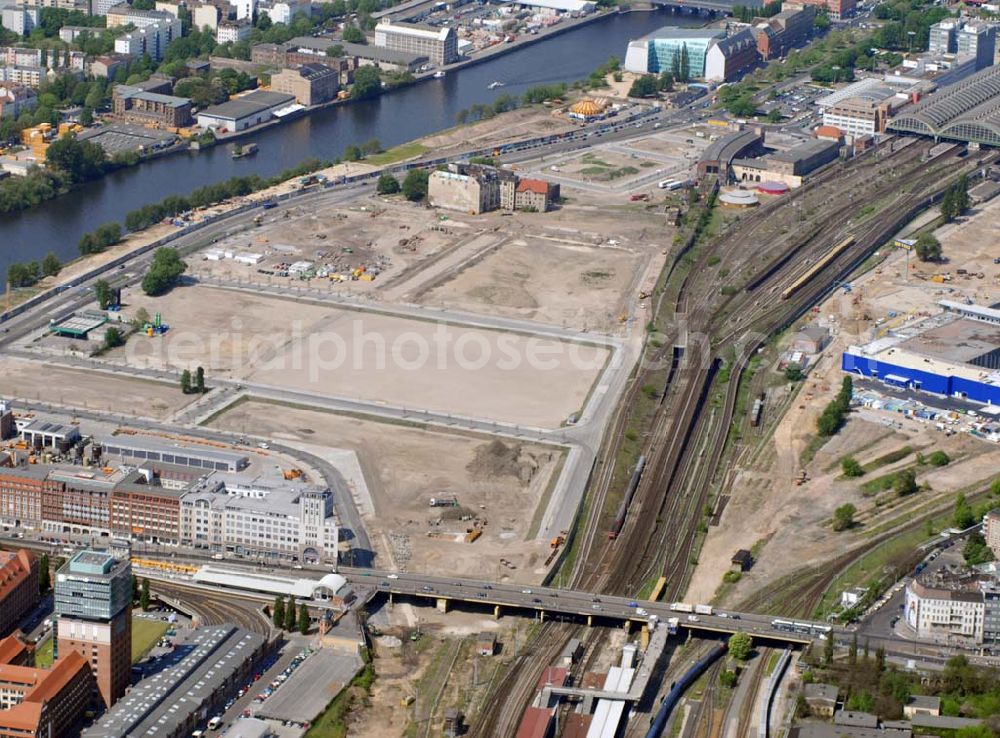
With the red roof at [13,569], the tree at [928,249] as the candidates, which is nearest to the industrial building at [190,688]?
the red roof at [13,569]

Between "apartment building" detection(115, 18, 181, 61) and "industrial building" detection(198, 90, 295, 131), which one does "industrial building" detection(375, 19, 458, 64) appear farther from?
"industrial building" detection(198, 90, 295, 131)

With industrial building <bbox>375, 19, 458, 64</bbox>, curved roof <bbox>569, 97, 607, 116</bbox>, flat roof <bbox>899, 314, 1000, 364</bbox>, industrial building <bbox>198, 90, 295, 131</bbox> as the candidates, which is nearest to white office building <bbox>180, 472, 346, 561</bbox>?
flat roof <bbox>899, 314, 1000, 364</bbox>

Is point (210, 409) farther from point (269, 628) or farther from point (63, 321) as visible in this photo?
point (269, 628)

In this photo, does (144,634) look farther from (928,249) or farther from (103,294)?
(928,249)

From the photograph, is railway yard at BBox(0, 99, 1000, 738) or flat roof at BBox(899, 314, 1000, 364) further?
flat roof at BBox(899, 314, 1000, 364)

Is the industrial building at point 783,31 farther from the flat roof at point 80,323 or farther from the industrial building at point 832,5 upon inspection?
the flat roof at point 80,323

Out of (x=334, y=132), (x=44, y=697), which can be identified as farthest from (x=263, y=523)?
(x=334, y=132)
